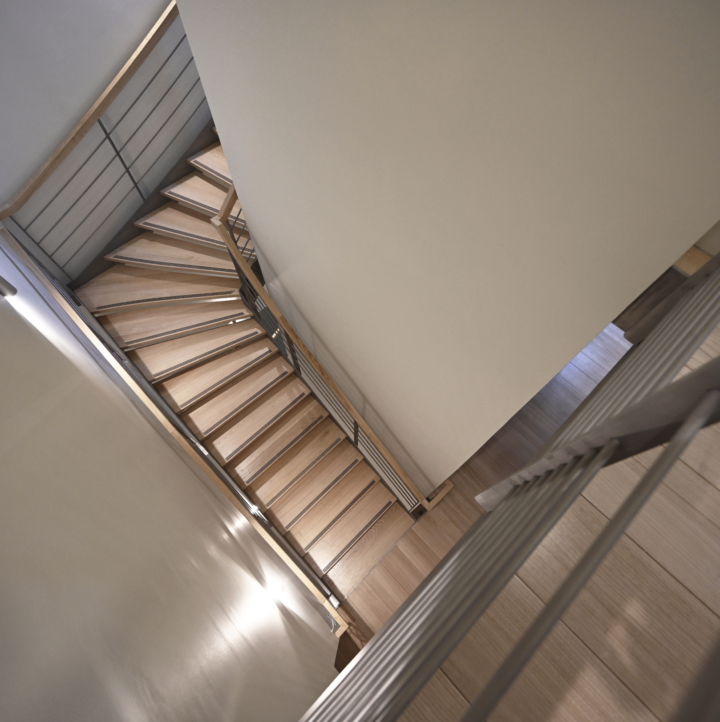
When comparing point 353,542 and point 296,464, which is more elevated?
point 296,464

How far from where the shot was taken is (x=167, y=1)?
3.54m

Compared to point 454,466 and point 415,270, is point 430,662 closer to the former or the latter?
point 415,270

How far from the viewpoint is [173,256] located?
4.30m

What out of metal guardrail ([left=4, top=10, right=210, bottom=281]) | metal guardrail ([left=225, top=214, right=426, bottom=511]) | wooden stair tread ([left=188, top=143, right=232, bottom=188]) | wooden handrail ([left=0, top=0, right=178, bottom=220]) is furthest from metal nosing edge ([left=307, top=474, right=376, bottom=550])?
wooden handrail ([left=0, top=0, right=178, bottom=220])

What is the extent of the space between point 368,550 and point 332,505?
55 cm

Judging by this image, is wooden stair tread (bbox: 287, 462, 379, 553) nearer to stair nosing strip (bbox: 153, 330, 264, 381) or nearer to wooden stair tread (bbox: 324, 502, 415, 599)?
wooden stair tread (bbox: 324, 502, 415, 599)

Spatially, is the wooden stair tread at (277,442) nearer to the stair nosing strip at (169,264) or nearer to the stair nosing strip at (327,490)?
the stair nosing strip at (327,490)

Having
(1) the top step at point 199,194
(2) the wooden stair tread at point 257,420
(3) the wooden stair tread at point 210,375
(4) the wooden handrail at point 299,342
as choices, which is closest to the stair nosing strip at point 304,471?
(2) the wooden stair tread at point 257,420

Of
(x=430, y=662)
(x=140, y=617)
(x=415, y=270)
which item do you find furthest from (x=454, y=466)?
(x=430, y=662)

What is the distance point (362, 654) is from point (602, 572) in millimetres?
771

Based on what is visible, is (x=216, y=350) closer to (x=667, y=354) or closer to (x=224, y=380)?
(x=224, y=380)

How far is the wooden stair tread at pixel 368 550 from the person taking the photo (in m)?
3.76

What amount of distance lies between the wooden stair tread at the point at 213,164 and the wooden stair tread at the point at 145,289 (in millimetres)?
1029

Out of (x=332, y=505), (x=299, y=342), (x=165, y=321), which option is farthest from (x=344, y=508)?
(x=165, y=321)
